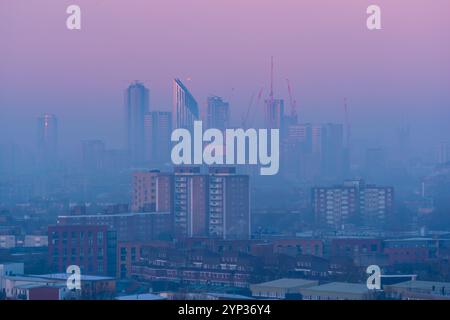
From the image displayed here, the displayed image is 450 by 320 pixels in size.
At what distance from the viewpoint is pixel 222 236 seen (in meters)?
6.50

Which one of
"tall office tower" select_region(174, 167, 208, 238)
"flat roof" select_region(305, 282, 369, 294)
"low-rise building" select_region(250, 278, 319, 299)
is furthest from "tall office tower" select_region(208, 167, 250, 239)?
"flat roof" select_region(305, 282, 369, 294)

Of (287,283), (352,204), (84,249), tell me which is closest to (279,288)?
(287,283)

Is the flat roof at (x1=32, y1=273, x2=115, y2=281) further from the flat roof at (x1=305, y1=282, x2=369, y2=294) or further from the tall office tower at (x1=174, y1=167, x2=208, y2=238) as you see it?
the tall office tower at (x1=174, y1=167, x2=208, y2=238)

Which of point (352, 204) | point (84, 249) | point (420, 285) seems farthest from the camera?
point (352, 204)

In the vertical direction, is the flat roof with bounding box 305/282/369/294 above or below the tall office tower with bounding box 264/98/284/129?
below

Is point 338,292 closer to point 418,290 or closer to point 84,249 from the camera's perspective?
point 418,290

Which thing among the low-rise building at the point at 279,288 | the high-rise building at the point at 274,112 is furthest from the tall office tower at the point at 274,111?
the low-rise building at the point at 279,288

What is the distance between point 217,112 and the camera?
18.5 feet

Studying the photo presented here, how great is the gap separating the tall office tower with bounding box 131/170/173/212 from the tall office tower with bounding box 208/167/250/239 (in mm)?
304

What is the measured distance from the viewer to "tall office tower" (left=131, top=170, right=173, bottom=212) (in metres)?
6.34

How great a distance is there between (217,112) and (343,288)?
144cm

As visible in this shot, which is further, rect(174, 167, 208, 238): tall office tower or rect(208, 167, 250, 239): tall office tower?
rect(174, 167, 208, 238): tall office tower
